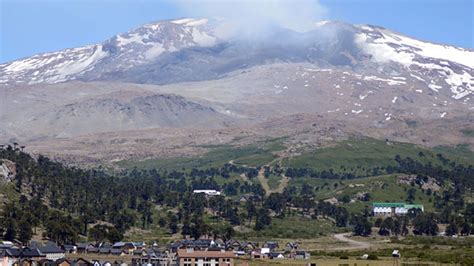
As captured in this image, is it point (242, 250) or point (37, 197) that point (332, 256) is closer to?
point (242, 250)

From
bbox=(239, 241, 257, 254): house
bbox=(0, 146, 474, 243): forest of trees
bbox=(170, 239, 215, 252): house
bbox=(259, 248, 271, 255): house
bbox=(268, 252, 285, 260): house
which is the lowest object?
bbox=(268, 252, 285, 260): house

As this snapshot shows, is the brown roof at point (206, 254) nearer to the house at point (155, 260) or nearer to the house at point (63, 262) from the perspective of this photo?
the house at point (155, 260)

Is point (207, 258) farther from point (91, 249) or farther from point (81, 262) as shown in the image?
point (91, 249)

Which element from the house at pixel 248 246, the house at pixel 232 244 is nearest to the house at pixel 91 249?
the house at pixel 232 244

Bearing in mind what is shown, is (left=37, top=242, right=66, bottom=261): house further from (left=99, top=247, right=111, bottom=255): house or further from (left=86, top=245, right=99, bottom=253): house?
(left=99, top=247, right=111, bottom=255): house

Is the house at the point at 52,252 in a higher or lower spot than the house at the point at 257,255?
higher

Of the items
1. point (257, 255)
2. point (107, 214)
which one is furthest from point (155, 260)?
point (107, 214)

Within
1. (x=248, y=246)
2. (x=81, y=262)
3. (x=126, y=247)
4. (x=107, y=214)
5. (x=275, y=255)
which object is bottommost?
(x=275, y=255)

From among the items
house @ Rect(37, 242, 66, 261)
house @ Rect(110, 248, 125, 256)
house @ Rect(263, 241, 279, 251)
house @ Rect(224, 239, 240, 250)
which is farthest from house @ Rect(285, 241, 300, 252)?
house @ Rect(37, 242, 66, 261)

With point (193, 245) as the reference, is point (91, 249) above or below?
below

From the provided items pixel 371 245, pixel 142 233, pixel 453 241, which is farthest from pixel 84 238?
pixel 453 241

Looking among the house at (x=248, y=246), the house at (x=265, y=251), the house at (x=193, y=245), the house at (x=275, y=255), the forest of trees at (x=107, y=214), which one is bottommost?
the house at (x=275, y=255)
